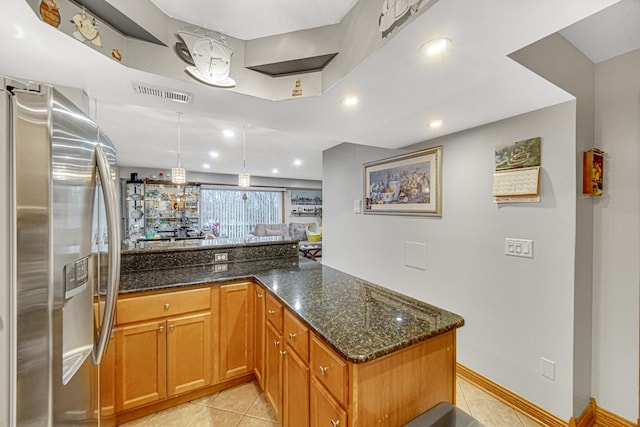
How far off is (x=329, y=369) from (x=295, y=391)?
435 mm

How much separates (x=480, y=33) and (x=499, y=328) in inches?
80.0

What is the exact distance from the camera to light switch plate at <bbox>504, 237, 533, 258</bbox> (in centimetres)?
188

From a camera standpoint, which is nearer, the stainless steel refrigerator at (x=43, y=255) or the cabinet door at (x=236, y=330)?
the stainless steel refrigerator at (x=43, y=255)

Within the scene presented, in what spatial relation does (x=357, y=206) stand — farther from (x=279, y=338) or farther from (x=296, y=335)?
(x=296, y=335)

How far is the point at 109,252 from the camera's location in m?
1.04

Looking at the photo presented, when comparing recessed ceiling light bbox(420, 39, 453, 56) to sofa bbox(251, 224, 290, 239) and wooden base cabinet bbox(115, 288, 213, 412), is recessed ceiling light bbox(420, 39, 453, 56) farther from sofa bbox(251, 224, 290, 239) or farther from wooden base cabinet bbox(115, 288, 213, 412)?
sofa bbox(251, 224, 290, 239)

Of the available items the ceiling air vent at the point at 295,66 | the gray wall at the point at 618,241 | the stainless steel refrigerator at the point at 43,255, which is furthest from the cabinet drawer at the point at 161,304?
the gray wall at the point at 618,241

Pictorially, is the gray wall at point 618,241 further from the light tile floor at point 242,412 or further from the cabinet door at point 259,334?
the cabinet door at point 259,334

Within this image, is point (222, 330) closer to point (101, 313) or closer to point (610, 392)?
point (101, 313)

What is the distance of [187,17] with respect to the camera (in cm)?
144

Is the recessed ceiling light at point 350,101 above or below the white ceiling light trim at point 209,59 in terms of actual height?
below

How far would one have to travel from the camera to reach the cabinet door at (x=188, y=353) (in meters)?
1.79

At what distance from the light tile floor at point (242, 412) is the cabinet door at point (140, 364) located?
6.8 inches

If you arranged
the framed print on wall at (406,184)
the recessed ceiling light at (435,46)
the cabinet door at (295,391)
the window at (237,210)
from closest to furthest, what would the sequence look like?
1. the recessed ceiling light at (435,46)
2. the cabinet door at (295,391)
3. the framed print on wall at (406,184)
4. the window at (237,210)
